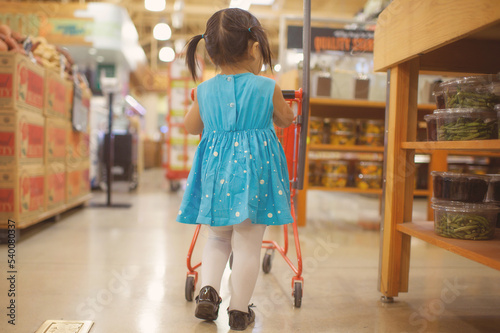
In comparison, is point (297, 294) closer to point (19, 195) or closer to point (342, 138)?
point (19, 195)

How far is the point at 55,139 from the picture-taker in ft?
10.4

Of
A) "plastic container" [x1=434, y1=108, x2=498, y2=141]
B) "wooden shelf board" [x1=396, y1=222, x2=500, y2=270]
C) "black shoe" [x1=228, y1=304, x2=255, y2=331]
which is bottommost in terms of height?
"black shoe" [x1=228, y1=304, x2=255, y2=331]

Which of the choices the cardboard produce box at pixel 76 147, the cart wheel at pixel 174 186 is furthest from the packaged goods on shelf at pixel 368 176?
the cart wheel at pixel 174 186

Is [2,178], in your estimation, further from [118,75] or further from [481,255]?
[118,75]

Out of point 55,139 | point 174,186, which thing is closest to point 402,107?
point 55,139

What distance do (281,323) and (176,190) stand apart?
4.81m

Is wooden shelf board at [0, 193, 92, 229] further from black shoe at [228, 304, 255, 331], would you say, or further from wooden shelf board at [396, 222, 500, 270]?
wooden shelf board at [396, 222, 500, 270]

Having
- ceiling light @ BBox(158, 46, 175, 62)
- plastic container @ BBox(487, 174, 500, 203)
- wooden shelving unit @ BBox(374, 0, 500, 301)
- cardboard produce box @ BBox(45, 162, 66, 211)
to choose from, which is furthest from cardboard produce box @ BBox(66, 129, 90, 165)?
ceiling light @ BBox(158, 46, 175, 62)

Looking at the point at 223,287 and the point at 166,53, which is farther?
the point at 166,53

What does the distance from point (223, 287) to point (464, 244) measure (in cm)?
103

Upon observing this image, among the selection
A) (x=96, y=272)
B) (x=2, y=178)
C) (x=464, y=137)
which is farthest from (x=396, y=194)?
(x=2, y=178)

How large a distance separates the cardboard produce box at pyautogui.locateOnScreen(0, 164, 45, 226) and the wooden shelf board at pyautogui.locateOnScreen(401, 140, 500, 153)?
2.26 metres

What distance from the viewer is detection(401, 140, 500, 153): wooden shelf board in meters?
1.09

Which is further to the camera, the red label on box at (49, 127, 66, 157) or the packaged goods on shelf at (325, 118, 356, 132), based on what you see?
the packaged goods on shelf at (325, 118, 356, 132)
